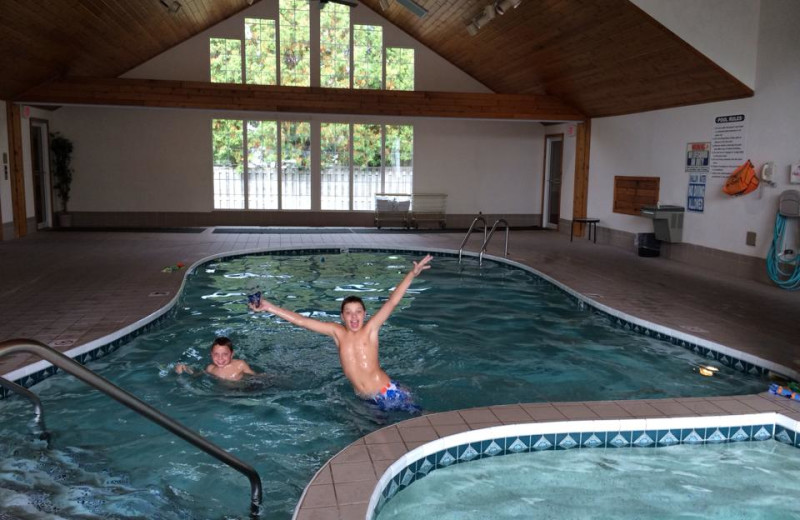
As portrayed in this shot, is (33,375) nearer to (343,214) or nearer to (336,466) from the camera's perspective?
(336,466)

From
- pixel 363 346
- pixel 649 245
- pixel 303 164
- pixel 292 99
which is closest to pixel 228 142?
pixel 303 164

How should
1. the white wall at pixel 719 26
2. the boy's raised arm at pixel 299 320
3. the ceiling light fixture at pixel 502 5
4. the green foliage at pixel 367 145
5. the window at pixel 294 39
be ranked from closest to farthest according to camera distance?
the boy's raised arm at pixel 299 320
the white wall at pixel 719 26
the ceiling light fixture at pixel 502 5
the window at pixel 294 39
the green foliage at pixel 367 145

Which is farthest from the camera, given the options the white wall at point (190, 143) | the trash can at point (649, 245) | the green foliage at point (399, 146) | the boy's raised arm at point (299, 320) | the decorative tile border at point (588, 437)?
the green foliage at point (399, 146)

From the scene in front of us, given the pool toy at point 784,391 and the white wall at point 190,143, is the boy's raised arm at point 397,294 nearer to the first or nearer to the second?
the pool toy at point 784,391

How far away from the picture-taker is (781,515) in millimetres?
3482

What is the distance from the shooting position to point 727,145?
9492 mm

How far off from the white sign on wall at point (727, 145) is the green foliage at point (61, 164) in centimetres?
1238

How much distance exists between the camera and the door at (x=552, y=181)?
1555 centimetres

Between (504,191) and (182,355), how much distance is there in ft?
37.4

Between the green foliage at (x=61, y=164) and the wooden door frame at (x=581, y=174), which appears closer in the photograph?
the wooden door frame at (x=581, y=174)

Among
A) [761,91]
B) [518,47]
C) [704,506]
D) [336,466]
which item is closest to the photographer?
[336,466]

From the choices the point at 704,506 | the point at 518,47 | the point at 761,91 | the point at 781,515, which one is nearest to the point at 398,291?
the point at 704,506

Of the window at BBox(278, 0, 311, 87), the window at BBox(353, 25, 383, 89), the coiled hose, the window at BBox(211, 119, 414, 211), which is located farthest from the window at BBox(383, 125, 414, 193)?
the coiled hose

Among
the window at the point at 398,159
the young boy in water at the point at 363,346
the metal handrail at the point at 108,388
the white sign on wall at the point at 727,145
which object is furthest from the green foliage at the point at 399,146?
the metal handrail at the point at 108,388
